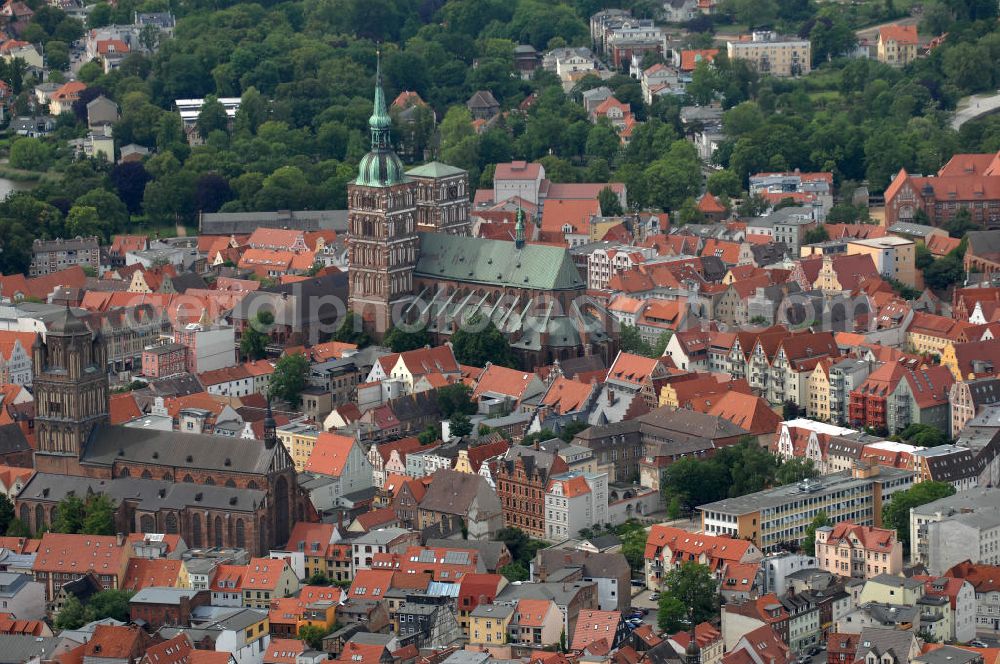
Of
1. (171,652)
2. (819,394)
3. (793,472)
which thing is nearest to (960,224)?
(819,394)

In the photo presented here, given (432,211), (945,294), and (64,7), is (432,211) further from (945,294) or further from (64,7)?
(64,7)

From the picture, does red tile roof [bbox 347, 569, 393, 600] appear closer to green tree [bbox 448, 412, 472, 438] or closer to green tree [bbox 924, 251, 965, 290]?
green tree [bbox 448, 412, 472, 438]

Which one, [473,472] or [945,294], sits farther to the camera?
[945,294]

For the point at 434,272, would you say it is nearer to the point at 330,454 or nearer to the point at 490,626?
the point at 330,454

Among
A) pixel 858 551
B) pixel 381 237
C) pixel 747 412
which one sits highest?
pixel 381 237

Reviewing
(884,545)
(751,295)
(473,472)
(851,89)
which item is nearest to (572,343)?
(751,295)

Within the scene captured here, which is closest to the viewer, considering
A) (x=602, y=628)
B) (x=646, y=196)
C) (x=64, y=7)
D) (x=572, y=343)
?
(x=602, y=628)

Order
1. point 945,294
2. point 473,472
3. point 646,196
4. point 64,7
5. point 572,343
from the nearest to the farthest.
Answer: point 473,472 → point 572,343 → point 945,294 → point 646,196 → point 64,7
